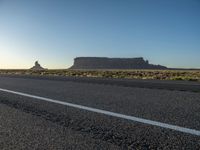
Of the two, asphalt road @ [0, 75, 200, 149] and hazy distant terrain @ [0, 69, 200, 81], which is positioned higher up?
asphalt road @ [0, 75, 200, 149]

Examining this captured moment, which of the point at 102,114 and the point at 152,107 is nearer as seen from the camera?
the point at 102,114

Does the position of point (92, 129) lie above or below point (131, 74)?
above

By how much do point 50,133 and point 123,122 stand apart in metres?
1.04

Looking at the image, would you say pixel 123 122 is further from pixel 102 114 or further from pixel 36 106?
pixel 36 106

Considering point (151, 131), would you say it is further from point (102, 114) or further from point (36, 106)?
point (36, 106)

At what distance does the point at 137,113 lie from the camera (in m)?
5.33

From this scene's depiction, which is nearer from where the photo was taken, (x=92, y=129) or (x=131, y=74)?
(x=92, y=129)

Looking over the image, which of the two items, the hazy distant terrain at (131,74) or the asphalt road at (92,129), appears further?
the hazy distant terrain at (131,74)

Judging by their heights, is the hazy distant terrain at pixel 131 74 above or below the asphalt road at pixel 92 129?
below

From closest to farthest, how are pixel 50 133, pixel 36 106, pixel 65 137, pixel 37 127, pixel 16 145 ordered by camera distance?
pixel 16 145 < pixel 65 137 < pixel 50 133 < pixel 37 127 < pixel 36 106

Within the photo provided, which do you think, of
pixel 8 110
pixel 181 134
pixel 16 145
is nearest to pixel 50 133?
pixel 16 145

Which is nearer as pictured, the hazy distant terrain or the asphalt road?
the asphalt road

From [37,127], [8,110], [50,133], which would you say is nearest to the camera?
[50,133]

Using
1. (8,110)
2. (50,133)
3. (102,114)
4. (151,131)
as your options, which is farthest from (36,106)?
(151,131)
